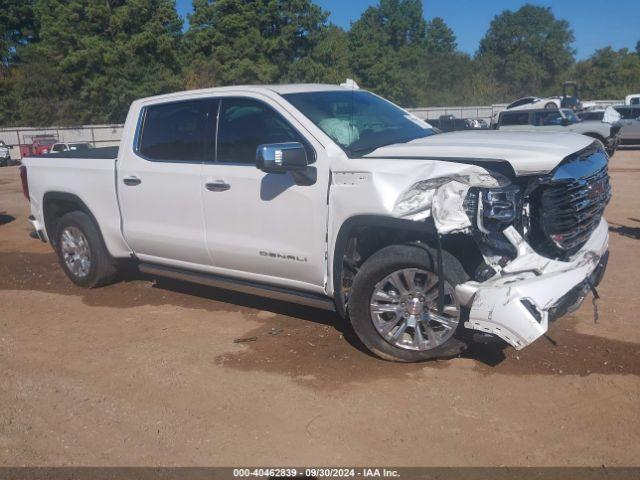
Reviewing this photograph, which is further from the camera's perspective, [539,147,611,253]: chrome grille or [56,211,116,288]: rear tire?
[56,211,116,288]: rear tire

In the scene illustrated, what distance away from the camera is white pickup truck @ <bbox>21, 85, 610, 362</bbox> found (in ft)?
13.5

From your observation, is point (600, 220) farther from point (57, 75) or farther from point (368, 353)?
point (57, 75)

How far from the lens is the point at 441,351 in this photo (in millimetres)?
4422

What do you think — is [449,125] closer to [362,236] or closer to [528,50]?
[362,236]

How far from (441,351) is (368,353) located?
0.65 metres

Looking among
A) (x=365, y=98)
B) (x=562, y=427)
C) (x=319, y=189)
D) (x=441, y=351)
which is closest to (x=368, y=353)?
(x=441, y=351)

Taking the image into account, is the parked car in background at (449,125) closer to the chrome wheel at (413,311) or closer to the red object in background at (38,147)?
Answer: the chrome wheel at (413,311)

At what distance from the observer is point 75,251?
6957 millimetres

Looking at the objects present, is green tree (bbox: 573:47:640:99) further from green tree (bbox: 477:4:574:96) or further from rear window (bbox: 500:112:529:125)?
rear window (bbox: 500:112:529:125)

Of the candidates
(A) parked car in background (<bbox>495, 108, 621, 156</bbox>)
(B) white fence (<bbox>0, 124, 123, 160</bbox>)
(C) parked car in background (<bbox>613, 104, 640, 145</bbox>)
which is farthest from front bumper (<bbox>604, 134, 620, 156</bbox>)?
(B) white fence (<bbox>0, 124, 123, 160</bbox>)

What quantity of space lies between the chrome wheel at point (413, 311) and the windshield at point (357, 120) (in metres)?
1.00

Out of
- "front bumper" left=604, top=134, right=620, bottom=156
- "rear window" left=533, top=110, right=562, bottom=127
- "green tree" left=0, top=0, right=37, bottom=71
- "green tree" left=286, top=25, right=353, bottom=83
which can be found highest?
"green tree" left=0, top=0, right=37, bottom=71

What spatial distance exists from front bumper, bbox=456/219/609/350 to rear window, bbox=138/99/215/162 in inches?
103

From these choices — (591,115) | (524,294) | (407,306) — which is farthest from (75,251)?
(591,115)
